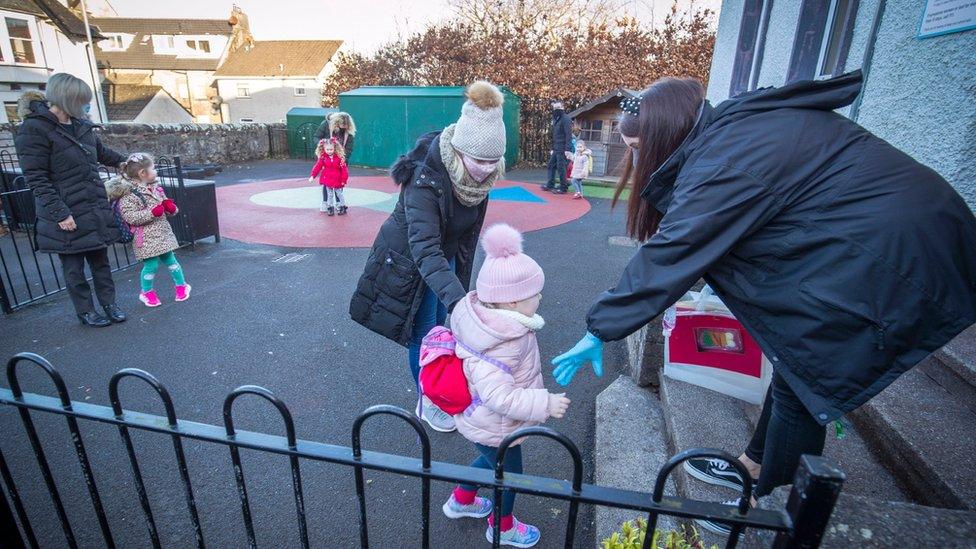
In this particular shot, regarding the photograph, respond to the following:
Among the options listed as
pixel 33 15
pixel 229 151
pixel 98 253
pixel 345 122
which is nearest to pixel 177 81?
pixel 33 15

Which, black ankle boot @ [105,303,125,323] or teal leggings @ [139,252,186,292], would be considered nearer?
black ankle boot @ [105,303,125,323]

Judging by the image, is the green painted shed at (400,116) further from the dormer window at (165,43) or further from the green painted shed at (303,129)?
the dormer window at (165,43)

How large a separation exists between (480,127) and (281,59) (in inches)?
1674

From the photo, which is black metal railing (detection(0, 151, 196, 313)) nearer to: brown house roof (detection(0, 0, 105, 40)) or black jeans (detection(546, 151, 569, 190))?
black jeans (detection(546, 151, 569, 190))

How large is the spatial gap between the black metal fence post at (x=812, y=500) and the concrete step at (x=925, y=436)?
1037 millimetres

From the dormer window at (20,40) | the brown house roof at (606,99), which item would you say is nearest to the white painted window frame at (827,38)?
the brown house roof at (606,99)

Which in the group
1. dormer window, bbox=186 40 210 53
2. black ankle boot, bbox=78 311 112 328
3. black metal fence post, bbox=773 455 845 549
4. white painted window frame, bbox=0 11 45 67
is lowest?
black ankle boot, bbox=78 311 112 328

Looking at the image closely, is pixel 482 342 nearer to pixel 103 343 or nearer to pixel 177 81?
pixel 103 343

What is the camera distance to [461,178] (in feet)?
7.97

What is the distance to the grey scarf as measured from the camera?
240cm

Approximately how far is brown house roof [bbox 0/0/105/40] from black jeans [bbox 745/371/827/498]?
31.9m

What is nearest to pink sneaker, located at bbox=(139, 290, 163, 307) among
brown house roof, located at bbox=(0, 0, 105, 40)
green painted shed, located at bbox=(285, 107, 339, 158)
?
green painted shed, located at bbox=(285, 107, 339, 158)

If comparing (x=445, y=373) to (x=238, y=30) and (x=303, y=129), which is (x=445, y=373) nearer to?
(x=303, y=129)

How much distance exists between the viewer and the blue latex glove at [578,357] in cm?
186
